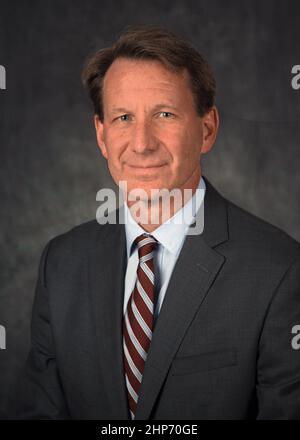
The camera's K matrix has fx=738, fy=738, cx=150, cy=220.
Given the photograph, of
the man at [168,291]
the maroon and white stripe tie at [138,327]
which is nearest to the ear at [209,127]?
the man at [168,291]

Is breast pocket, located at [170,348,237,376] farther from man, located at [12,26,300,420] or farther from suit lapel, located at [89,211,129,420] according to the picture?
suit lapel, located at [89,211,129,420]

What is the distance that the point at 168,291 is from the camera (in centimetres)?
271

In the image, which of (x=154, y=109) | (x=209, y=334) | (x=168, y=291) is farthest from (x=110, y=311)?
(x=154, y=109)

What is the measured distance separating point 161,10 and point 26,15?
688mm

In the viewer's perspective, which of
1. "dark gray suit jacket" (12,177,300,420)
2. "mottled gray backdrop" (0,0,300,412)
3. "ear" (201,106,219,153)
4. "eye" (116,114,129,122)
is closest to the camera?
"dark gray suit jacket" (12,177,300,420)

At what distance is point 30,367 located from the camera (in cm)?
310

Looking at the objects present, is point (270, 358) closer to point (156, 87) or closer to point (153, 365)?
point (153, 365)

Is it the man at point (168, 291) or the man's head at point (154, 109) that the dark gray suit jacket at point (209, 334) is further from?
the man's head at point (154, 109)

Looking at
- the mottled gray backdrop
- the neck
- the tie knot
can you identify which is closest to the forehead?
the neck

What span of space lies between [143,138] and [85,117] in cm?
120

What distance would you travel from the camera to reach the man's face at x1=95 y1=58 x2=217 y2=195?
2713 millimetres

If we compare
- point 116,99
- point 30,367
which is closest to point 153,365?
point 30,367

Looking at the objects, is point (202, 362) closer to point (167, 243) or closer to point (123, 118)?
point (167, 243)

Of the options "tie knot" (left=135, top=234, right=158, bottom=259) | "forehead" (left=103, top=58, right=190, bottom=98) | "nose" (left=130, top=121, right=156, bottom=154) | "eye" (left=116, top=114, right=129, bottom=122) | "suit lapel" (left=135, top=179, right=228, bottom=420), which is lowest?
"suit lapel" (left=135, top=179, right=228, bottom=420)
